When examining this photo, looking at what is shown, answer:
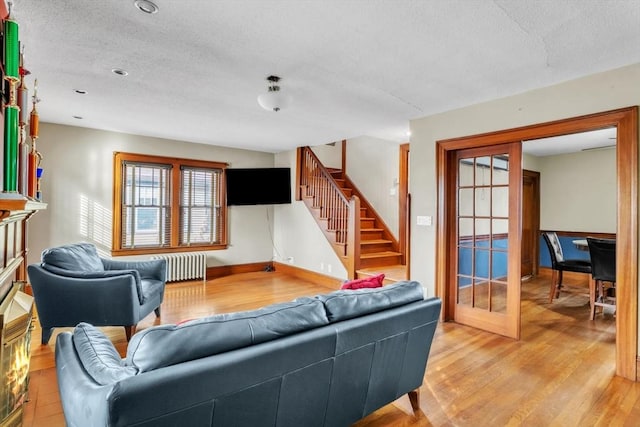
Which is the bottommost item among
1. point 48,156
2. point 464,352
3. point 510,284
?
point 464,352

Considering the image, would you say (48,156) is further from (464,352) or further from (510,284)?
→ (510,284)

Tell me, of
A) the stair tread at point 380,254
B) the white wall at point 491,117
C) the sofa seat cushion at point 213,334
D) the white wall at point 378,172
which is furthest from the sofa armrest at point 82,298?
the white wall at point 378,172

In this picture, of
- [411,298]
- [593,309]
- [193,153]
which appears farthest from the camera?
[193,153]

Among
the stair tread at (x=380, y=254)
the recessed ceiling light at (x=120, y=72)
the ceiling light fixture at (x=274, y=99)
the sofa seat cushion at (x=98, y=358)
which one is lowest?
the stair tread at (x=380, y=254)

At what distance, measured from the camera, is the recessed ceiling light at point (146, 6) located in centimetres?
199

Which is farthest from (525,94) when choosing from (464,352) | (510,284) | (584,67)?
(464,352)

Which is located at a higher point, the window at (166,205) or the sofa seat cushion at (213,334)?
the window at (166,205)

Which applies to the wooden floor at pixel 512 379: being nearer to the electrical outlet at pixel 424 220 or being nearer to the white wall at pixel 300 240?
the electrical outlet at pixel 424 220

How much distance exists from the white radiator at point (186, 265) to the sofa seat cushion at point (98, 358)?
15.0 feet

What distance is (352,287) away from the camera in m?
2.38

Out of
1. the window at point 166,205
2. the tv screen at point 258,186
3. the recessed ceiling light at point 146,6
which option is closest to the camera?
the recessed ceiling light at point 146,6

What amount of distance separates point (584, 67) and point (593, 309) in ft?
9.60

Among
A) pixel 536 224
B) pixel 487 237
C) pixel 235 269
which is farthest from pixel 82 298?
pixel 536 224

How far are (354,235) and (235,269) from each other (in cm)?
274
